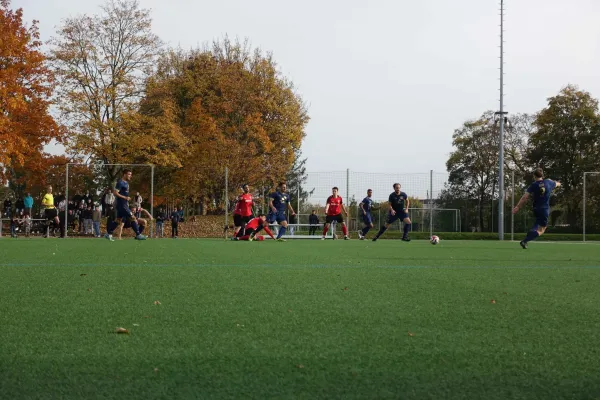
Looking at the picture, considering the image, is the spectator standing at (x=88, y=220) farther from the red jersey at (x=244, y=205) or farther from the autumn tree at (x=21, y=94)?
the red jersey at (x=244, y=205)

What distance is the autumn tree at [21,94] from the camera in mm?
27406

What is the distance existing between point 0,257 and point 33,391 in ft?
31.8

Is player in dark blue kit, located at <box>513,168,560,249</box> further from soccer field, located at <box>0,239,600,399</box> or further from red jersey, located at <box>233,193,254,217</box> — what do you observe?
soccer field, located at <box>0,239,600,399</box>

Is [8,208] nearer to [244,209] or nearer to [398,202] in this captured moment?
[244,209]

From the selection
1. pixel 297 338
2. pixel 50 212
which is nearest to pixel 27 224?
pixel 50 212

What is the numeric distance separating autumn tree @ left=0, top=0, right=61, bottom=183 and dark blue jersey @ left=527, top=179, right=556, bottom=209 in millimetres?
19835

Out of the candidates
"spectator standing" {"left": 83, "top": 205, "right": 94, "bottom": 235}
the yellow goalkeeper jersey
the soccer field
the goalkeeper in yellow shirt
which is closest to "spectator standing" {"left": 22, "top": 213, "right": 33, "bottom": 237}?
the goalkeeper in yellow shirt

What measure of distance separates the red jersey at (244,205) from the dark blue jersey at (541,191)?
9063mm

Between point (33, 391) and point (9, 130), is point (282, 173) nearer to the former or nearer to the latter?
point (9, 130)

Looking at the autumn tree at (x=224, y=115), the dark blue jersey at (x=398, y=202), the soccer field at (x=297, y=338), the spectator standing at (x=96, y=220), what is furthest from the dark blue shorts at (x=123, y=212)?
the autumn tree at (x=224, y=115)

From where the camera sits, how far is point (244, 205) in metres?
22.4

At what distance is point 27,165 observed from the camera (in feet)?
108

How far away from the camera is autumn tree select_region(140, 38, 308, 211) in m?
40.6

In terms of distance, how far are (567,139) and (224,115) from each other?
28.0m
